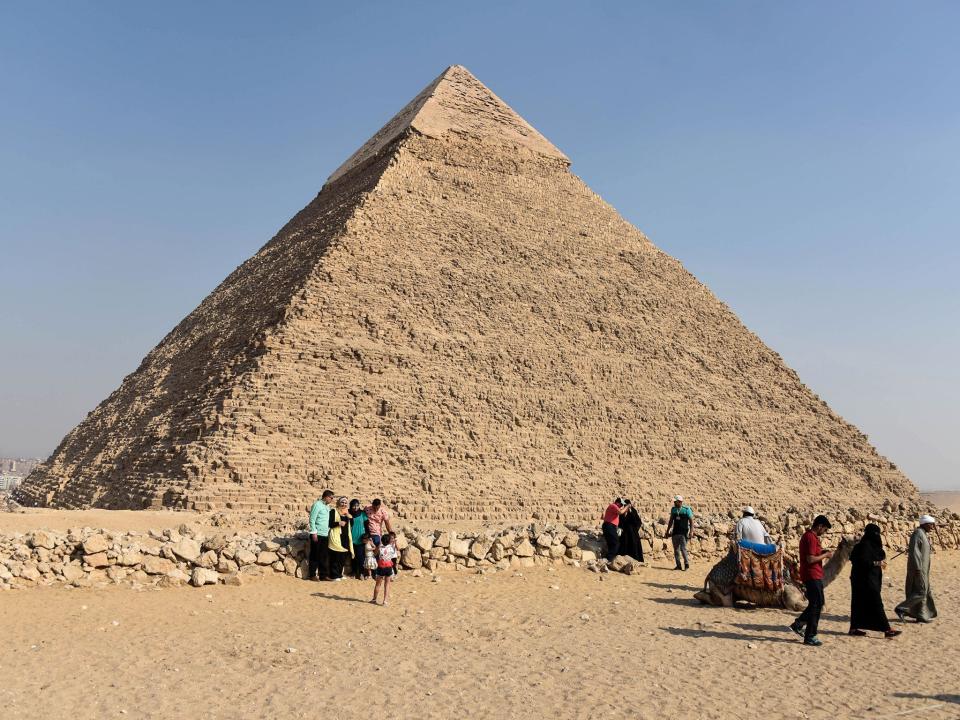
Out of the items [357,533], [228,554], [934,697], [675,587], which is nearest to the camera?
[934,697]

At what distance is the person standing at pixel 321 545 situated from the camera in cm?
866

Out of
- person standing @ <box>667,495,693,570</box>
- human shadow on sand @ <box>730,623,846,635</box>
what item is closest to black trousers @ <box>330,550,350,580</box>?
human shadow on sand @ <box>730,623,846,635</box>

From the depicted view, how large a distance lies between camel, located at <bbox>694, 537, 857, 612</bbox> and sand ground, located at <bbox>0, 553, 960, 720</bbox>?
192 mm

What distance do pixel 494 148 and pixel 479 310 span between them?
8835 mm

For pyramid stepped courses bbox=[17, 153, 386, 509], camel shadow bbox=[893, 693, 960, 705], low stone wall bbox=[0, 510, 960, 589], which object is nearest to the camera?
camel shadow bbox=[893, 693, 960, 705]

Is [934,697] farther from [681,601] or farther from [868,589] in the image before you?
[681,601]

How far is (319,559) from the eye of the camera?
344 inches

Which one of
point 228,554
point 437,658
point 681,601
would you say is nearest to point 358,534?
point 228,554

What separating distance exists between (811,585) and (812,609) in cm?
20

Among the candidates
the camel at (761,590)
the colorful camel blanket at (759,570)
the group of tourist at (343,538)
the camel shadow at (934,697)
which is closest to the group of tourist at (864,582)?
the camel at (761,590)

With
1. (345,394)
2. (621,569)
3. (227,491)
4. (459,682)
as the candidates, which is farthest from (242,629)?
(345,394)

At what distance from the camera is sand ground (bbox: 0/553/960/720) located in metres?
4.87

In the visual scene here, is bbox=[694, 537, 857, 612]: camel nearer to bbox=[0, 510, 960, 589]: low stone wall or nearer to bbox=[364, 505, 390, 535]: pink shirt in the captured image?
bbox=[0, 510, 960, 589]: low stone wall

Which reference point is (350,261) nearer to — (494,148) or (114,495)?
(114,495)
